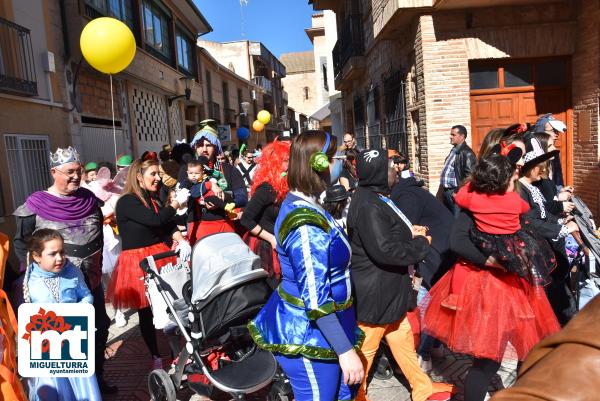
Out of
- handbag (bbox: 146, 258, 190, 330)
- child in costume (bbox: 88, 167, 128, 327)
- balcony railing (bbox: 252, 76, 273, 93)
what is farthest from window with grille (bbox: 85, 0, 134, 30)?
balcony railing (bbox: 252, 76, 273, 93)

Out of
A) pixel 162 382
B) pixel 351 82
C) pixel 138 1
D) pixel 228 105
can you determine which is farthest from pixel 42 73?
pixel 228 105

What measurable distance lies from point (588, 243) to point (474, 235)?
88 centimetres

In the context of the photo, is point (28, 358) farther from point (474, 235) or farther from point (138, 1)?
point (138, 1)

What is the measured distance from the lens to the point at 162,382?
3.37 meters

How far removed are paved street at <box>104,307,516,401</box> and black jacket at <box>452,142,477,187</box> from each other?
2995 millimetres

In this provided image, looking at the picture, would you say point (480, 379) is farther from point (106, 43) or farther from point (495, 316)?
point (106, 43)

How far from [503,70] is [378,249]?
7.41 metres

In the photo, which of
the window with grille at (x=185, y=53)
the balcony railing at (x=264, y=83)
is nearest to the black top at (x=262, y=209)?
the window with grille at (x=185, y=53)

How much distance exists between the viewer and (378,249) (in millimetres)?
2912

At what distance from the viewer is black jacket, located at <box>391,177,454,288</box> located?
390cm

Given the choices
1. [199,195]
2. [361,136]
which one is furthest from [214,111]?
[199,195]

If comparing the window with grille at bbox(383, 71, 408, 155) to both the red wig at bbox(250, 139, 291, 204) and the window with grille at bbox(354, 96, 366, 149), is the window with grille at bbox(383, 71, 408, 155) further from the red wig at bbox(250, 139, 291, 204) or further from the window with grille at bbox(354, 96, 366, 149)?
the red wig at bbox(250, 139, 291, 204)

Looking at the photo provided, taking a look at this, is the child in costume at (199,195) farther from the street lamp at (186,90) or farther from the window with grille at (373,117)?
the street lamp at (186,90)

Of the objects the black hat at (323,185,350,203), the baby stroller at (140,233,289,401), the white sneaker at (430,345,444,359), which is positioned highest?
the black hat at (323,185,350,203)
